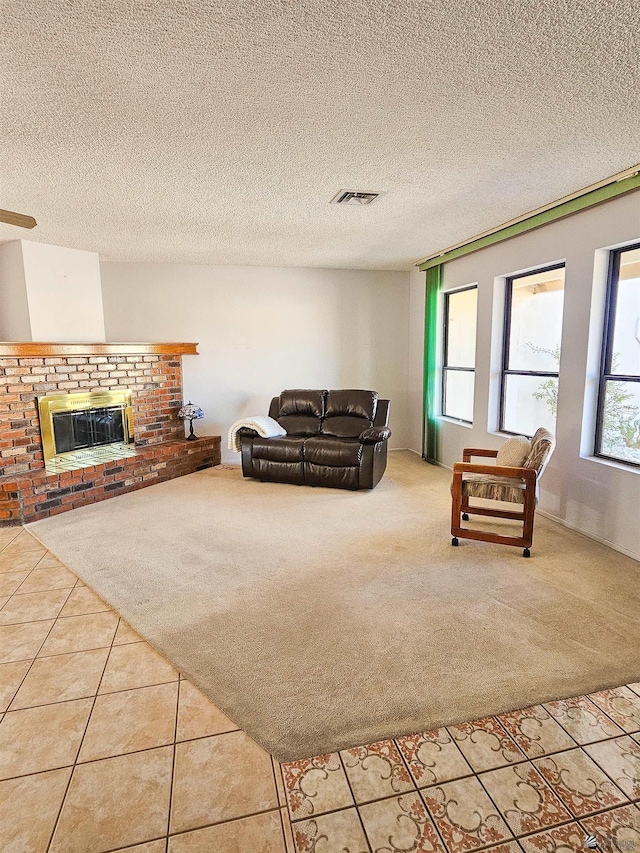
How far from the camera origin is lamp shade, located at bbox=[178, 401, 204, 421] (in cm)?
555

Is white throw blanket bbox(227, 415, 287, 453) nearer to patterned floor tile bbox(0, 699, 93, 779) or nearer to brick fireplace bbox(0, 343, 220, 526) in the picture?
brick fireplace bbox(0, 343, 220, 526)

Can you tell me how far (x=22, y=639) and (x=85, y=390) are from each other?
9.66 feet

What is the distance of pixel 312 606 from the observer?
8.43 feet

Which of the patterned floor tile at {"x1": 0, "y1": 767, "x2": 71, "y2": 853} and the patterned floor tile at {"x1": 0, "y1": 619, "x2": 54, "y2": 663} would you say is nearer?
the patterned floor tile at {"x1": 0, "y1": 767, "x2": 71, "y2": 853}

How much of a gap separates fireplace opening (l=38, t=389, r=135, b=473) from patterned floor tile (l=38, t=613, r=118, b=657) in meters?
2.26

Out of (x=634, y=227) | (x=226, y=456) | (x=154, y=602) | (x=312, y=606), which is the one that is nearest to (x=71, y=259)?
(x=226, y=456)

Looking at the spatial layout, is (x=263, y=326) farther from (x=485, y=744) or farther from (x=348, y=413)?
(x=485, y=744)

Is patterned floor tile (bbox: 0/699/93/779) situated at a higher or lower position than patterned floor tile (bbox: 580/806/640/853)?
higher

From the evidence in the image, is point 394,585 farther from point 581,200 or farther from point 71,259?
point 71,259

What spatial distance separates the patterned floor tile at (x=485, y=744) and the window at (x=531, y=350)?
2.88 metres

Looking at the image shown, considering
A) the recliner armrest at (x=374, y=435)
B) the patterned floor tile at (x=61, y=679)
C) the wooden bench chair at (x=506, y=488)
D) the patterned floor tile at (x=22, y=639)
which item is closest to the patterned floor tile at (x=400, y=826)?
the patterned floor tile at (x=61, y=679)

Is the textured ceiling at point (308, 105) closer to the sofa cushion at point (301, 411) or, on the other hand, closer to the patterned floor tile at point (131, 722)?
the sofa cushion at point (301, 411)

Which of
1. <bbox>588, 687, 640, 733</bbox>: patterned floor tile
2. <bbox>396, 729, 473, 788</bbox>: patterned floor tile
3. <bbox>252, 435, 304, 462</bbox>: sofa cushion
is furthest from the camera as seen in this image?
<bbox>252, 435, 304, 462</bbox>: sofa cushion

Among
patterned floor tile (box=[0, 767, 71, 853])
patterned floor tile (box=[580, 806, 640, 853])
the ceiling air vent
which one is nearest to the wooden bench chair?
patterned floor tile (box=[580, 806, 640, 853])
